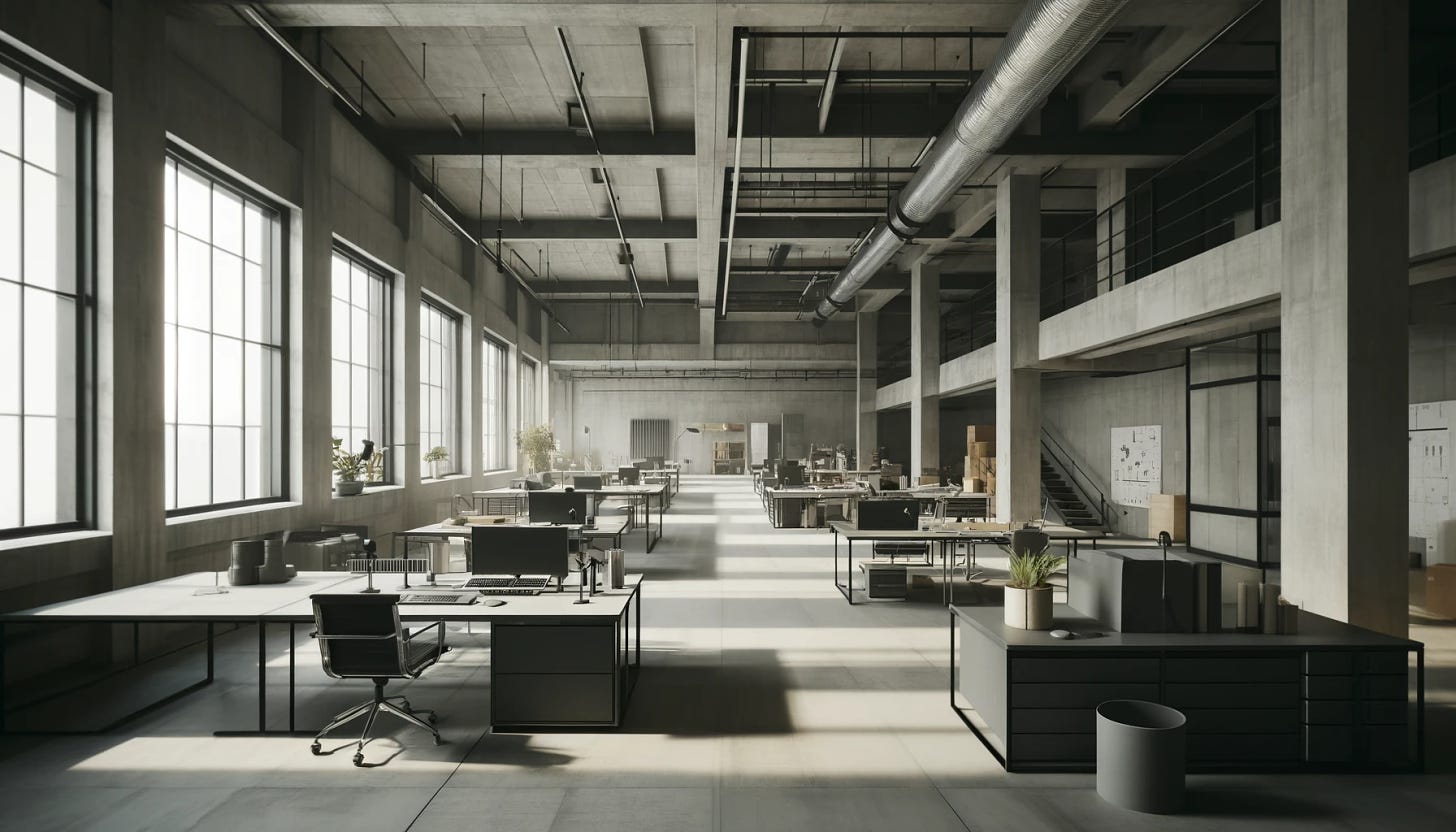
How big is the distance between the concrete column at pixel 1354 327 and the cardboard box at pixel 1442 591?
10.4ft

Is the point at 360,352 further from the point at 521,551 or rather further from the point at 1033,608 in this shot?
the point at 1033,608

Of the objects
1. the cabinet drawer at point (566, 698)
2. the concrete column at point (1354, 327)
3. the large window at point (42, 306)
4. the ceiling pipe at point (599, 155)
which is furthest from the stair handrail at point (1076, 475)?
the large window at point (42, 306)

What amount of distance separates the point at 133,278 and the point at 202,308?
1.52 meters

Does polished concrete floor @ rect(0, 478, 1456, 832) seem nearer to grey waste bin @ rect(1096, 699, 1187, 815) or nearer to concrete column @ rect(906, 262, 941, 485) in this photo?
grey waste bin @ rect(1096, 699, 1187, 815)

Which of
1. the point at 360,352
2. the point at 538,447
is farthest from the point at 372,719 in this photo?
the point at 538,447

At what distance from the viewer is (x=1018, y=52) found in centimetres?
534

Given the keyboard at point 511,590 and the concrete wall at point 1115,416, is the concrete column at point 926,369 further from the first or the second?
the keyboard at point 511,590

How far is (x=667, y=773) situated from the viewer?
12.5ft

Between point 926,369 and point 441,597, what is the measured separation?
45.9 ft

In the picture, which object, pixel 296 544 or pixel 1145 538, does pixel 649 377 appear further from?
pixel 296 544

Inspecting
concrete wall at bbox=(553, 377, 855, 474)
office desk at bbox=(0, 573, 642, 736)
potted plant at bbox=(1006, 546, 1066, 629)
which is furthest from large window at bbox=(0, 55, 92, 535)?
concrete wall at bbox=(553, 377, 855, 474)

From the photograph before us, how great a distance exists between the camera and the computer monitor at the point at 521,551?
4910 mm

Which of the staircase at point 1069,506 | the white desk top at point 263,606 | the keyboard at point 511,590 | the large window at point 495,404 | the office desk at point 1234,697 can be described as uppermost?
the large window at point 495,404

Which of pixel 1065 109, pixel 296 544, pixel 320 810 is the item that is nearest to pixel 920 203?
pixel 1065 109
